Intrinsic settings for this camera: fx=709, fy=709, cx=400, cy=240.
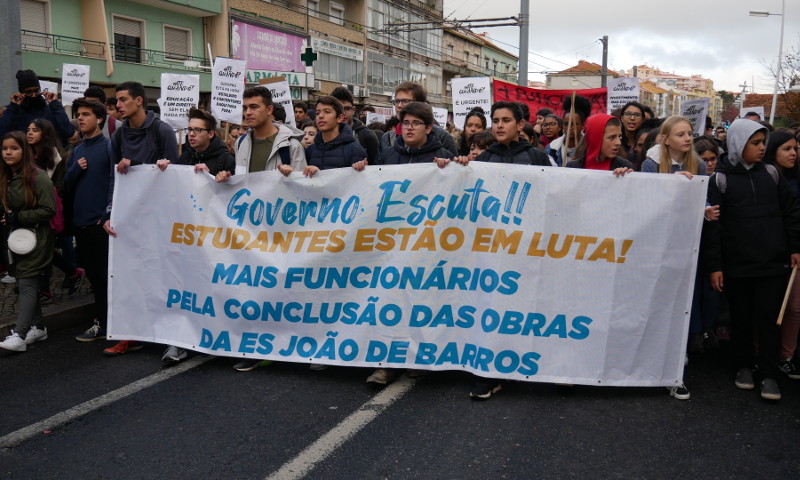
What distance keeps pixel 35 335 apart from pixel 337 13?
36203 mm

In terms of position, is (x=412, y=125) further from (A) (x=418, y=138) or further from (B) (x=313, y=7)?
(B) (x=313, y=7)

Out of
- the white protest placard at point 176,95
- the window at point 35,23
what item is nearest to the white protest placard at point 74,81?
the white protest placard at point 176,95

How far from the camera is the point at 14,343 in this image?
5.48 metres

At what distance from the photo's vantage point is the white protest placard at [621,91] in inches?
435

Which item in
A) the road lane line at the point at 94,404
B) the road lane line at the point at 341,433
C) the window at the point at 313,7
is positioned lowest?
the road lane line at the point at 94,404

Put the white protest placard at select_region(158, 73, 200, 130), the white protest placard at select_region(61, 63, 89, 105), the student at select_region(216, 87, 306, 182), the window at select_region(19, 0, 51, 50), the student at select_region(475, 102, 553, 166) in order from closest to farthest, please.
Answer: the student at select_region(475, 102, 553, 166), the student at select_region(216, 87, 306, 182), the white protest placard at select_region(158, 73, 200, 130), the white protest placard at select_region(61, 63, 89, 105), the window at select_region(19, 0, 51, 50)

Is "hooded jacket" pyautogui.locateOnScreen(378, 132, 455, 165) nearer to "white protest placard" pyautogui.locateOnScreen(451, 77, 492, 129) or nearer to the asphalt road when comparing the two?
the asphalt road

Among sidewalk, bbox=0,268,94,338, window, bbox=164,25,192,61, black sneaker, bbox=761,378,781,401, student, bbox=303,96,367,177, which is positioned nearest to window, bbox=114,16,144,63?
window, bbox=164,25,192,61

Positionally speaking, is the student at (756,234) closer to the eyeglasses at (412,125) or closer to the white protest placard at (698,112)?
the eyeglasses at (412,125)

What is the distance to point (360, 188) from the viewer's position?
4.89m

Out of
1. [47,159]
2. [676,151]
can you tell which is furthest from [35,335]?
[676,151]

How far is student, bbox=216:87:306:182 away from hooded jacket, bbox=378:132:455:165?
29.0 inches

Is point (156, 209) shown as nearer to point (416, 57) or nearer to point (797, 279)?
point (797, 279)

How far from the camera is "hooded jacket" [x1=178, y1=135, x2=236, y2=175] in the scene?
18.1 feet
